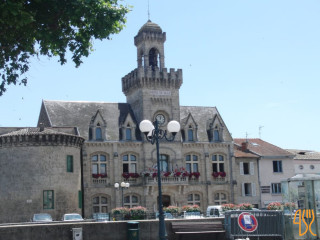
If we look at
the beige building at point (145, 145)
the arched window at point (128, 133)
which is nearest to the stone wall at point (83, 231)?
the beige building at point (145, 145)

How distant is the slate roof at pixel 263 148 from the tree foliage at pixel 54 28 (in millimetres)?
43210

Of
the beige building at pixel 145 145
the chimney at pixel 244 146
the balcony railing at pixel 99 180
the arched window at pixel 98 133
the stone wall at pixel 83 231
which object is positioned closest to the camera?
the stone wall at pixel 83 231

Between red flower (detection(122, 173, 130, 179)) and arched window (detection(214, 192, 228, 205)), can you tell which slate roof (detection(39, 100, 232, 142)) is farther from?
arched window (detection(214, 192, 228, 205))

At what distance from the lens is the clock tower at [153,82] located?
181 ft

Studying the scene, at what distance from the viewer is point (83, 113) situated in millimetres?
54562

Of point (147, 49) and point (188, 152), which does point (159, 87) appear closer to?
point (147, 49)

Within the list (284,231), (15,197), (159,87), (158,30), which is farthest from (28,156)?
(284,231)

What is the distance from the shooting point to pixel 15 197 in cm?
4384

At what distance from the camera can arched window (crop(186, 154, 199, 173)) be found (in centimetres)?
5594

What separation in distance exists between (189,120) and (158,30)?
1051 centimetres

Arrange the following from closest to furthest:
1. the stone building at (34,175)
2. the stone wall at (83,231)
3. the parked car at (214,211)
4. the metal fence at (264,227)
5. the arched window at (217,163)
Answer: the stone wall at (83,231) → the metal fence at (264,227) → the parked car at (214,211) → the stone building at (34,175) → the arched window at (217,163)

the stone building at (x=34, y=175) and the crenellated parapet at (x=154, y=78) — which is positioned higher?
the crenellated parapet at (x=154, y=78)

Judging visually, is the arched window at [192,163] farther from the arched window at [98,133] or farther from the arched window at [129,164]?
the arched window at [98,133]

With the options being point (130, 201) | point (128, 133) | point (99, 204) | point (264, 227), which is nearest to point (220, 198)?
point (130, 201)
